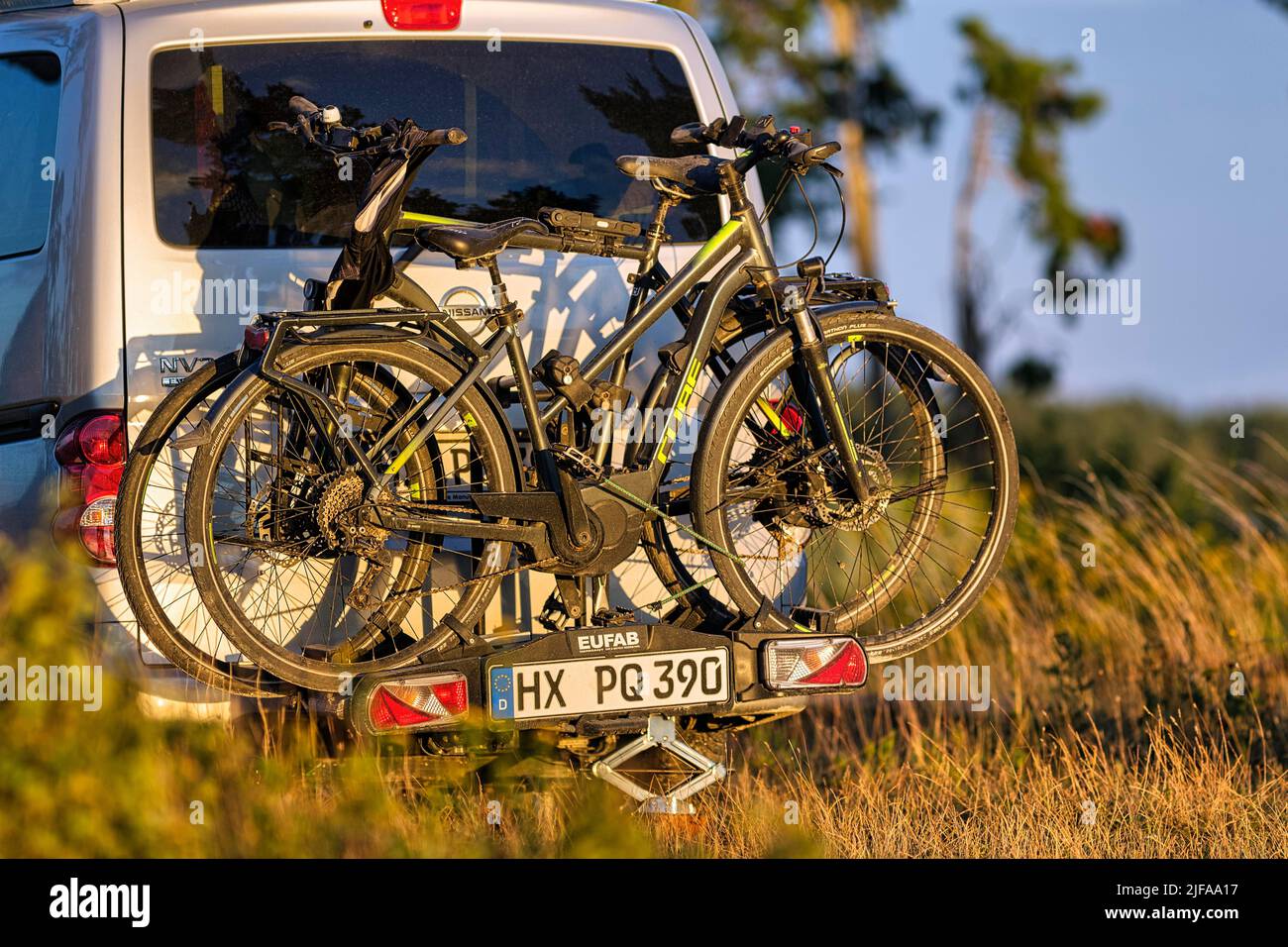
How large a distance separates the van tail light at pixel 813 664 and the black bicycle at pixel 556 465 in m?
0.12

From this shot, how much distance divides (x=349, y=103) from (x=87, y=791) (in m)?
2.28

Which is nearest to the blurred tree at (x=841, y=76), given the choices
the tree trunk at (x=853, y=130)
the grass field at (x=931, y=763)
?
the tree trunk at (x=853, y=130)

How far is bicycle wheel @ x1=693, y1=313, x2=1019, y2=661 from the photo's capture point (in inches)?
182

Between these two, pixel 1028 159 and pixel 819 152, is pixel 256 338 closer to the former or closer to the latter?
pixel 819 152

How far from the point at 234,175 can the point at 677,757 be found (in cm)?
191

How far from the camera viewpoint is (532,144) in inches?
200

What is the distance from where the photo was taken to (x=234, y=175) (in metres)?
4.73

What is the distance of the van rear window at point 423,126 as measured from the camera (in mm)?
4684

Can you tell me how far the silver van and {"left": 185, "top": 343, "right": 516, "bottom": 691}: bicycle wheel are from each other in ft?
0.90

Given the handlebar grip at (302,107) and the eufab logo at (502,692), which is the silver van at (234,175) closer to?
the handlebar grip at (302,107)
